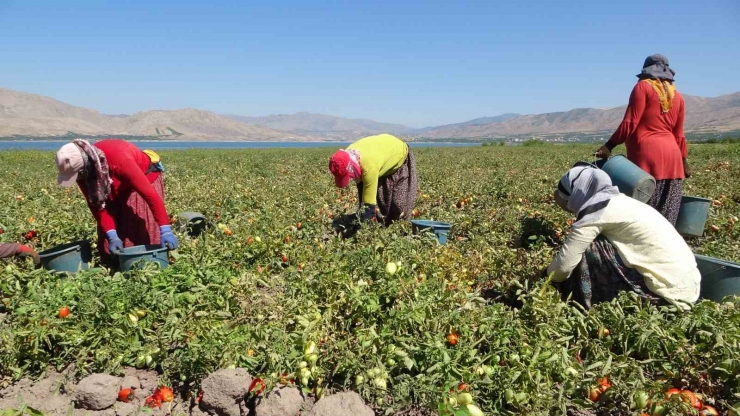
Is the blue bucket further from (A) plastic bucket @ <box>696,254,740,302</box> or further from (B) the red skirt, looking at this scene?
(B) the red skirt

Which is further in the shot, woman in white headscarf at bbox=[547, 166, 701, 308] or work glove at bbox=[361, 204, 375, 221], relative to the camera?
work glove at bbox=[361, 204, 375, 221]

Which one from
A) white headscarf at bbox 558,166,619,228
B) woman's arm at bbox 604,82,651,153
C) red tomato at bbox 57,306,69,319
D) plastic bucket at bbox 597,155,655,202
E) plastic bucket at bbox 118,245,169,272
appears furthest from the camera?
woman's arm at bbox 604,82,651,153

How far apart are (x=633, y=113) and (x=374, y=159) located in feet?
7.23

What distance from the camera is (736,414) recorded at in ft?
5.82

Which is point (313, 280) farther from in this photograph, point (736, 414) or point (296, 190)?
point (296, 190)

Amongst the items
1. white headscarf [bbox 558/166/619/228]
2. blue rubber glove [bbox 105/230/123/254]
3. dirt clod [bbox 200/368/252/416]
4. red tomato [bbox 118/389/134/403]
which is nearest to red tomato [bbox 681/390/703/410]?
white headscarf [bbox 558/166/619/228]

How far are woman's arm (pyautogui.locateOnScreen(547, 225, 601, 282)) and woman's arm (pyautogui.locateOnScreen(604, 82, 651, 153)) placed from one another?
4.63ft

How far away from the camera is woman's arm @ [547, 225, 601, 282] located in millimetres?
2662

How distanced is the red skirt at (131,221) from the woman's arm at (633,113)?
4.01m

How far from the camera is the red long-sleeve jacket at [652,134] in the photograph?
369 centimetres

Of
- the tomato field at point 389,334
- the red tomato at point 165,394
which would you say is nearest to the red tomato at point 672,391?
the tomato field at point 389,334

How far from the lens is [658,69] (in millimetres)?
3684

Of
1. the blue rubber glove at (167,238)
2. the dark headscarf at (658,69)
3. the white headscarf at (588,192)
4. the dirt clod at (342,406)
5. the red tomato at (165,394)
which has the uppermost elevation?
the dark headscarf at (658,69)

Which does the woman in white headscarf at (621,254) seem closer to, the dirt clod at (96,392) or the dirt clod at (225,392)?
the dirt clod at (225,392)
